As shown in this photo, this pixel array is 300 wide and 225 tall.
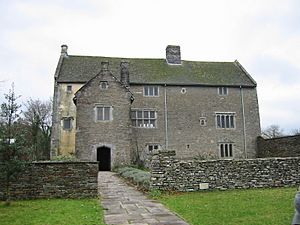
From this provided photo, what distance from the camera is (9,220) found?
991cm

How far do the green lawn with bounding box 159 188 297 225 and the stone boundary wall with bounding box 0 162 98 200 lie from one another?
10.7ft

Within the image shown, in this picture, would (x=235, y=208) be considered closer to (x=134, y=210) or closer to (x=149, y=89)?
(x=134, y=210)

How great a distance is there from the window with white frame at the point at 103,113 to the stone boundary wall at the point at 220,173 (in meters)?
15.5

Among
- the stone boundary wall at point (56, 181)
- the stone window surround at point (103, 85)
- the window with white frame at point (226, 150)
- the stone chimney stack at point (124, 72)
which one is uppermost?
the stone chimney stack at point (124, 72)

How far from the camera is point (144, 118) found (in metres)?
36.9

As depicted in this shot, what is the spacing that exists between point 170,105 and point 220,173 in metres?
21.0

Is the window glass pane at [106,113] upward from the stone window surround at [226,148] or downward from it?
upward

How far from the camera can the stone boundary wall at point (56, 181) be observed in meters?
14.5

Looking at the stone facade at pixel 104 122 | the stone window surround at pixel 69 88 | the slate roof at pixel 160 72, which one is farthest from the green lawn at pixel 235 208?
the slate roof at pixel 160 72

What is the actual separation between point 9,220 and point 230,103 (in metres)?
32.5

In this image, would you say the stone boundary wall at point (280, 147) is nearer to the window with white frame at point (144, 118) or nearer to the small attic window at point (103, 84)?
the window with white frame at point (144, 118)

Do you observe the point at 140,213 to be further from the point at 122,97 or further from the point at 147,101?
the point at 147,101

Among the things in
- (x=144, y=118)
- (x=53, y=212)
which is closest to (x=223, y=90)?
(x=144, y=118)

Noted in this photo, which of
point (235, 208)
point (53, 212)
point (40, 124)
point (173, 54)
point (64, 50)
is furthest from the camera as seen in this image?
point (40, 124)
